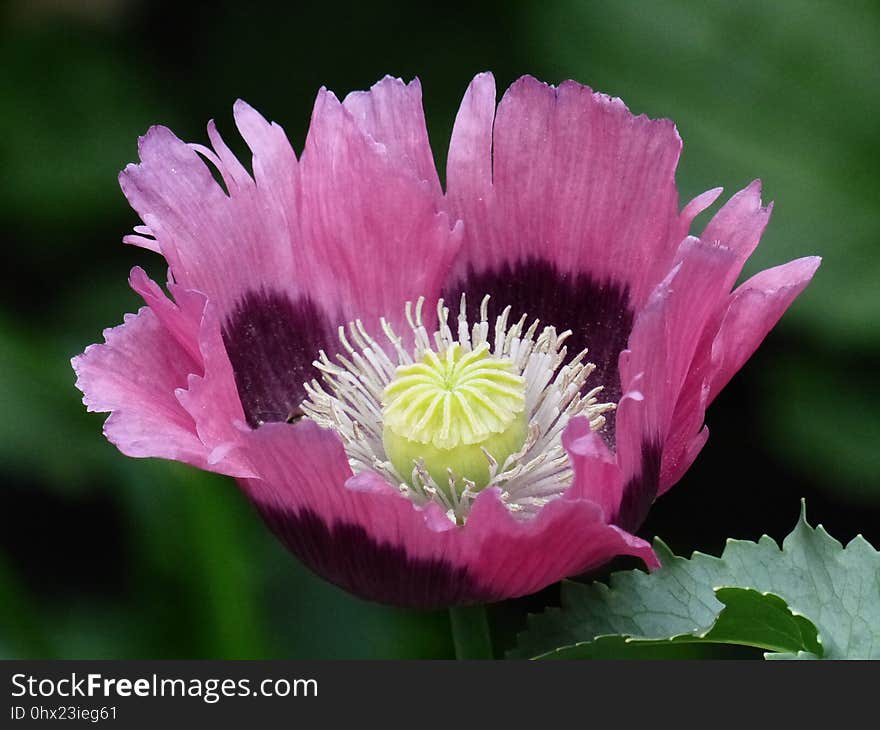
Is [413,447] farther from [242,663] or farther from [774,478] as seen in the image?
[774,478]

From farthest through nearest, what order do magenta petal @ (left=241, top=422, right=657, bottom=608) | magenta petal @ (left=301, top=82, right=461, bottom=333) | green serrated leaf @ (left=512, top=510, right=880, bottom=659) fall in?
magenta petal @ (left=301, top=82, right=461, bottom=333) < green serrated leaf @ (left=512, top=510, right=880, bottom=659) < magenta petal @ (left=241, top=422, right=657, bottom=608)

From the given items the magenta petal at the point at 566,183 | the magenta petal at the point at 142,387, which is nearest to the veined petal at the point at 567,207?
the magenta petal at the point at 566,183

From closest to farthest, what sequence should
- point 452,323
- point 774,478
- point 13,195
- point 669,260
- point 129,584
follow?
point 669,260, point 452,323, point 129,584, point 774,478, point 13,195

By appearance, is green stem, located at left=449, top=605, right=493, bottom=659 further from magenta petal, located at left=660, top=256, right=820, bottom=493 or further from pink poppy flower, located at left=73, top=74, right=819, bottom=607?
magenta petal, located at left=660, top=256, right=820, bottom=493

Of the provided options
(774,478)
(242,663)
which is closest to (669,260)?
(242,663)

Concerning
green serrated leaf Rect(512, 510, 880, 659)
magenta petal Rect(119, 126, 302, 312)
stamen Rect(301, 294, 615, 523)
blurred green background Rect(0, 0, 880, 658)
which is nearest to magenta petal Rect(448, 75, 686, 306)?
stamen Rect(301, 294, 615, 523)

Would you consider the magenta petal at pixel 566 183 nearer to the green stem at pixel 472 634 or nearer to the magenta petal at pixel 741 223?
the magenta petal at pixel 741 223
